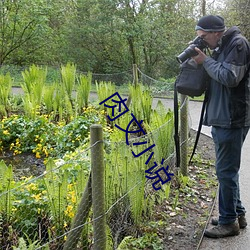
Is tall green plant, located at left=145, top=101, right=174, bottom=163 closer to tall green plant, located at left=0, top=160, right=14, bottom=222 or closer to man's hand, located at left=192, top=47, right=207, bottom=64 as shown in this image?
man's hand, located at left=192, top=47, right=207, bottom=64

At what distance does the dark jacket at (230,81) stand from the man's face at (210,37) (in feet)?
0.21

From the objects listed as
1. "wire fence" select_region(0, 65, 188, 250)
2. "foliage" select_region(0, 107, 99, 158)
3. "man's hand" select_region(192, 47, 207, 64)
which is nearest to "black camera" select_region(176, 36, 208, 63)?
"man's hand" select_region(192, 47, 207, 64)

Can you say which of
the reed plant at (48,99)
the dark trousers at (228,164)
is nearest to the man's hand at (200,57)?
the dark trousers at (228,164)

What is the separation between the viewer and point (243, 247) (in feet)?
10.7

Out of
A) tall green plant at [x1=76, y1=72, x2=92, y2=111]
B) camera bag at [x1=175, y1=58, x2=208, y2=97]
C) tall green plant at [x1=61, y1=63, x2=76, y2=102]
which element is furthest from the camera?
tall green plant at [x1=61, y1=63, x2=76, y2=102]

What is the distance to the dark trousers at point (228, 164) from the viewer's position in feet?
10.1

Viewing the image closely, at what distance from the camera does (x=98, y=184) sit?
2.45 metres

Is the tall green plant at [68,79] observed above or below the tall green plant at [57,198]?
above

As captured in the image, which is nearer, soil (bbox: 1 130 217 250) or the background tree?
soil (bbox: 1 130 217 250)

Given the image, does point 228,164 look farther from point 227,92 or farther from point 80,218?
point 80,218

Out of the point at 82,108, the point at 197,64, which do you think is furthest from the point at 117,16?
the point at 197,64

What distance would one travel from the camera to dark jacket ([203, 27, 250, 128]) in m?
2.89

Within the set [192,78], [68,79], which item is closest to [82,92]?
[68,79]

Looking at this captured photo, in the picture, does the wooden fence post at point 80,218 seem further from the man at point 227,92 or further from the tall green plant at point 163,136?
the tall green plant at point 163,136
